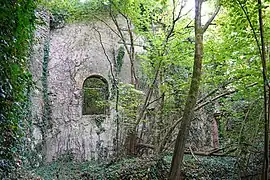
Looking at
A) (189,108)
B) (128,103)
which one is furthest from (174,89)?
(189,108)

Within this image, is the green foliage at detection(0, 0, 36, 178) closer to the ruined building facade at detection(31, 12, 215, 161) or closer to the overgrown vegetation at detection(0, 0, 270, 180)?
the overgrown vegetation at detection(0, 0, 270, 180)

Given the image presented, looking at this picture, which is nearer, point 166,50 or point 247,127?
point 247,127

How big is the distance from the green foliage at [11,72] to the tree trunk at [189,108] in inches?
115

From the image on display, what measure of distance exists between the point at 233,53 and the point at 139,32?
3.01 metres

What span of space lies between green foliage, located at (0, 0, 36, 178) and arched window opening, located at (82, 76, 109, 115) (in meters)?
6.81

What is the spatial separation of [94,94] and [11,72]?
7.25 meters

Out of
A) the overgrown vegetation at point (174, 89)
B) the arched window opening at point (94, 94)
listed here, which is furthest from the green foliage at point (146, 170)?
the arched window opening at point (94, 94)

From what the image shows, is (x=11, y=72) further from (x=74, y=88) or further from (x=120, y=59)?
(x=120, y=59)

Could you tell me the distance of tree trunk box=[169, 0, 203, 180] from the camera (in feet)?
16.0

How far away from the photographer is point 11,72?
2346 millimetres

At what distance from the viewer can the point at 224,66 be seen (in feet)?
21.2

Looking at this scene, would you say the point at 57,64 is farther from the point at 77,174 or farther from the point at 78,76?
the point at 77,174

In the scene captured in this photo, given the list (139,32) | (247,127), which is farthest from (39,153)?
(247,127)

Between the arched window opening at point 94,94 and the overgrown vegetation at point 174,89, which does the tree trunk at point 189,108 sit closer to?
the overgrown vegetation at point 174,89
